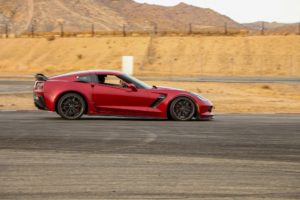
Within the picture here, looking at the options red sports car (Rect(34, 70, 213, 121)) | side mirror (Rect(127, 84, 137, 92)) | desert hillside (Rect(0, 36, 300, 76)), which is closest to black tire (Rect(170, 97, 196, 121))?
red sports car (Rect(34, 70, 213, 121))

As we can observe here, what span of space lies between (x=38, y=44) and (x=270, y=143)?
74.3m

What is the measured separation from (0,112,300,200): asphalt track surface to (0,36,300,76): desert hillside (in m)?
48.8

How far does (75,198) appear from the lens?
27.9 ft

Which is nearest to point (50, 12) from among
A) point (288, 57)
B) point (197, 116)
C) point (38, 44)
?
point (38, 44)

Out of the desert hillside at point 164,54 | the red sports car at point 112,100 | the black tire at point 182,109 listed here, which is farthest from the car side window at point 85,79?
the desert hillside at point 164,54

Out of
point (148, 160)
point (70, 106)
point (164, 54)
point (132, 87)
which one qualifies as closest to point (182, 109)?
point (132, 87)

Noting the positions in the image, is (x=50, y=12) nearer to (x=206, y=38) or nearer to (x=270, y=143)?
(x=206, y=38)

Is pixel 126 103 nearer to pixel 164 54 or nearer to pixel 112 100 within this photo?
pixel 112 100

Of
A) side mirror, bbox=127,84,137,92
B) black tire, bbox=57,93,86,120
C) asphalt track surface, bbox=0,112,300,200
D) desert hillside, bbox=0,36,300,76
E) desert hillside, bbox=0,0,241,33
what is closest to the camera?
asphalt track surface, bbox=0,112,300,200

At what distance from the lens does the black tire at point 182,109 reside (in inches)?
757

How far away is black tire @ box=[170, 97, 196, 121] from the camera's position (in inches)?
757

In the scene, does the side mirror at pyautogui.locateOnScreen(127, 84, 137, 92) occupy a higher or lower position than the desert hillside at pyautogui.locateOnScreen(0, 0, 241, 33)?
lower

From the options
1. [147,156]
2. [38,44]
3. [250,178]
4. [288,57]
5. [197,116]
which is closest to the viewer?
[250,178]

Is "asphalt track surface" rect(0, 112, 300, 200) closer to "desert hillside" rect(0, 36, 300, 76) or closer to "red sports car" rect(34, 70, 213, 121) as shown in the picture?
"red sports car" rect(34, 70, 213, 121)
